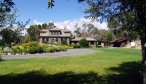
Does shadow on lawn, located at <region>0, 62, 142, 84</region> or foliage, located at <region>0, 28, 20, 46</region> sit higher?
foliage, located at <region>0, 28, 20, 46</region>

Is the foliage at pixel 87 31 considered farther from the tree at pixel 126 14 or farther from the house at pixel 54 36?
the tree at pixel 126 14

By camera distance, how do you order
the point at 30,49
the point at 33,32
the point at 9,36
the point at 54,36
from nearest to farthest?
1. the point at 9,36
2. the point at 30,49
3. the point at 54,36
4. the point at 33,32

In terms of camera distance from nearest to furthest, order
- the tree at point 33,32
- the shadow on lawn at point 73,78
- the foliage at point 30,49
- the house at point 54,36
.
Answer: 1. the shadow on lawn at point 73,78
2. the foliage at point 30,49
3. the house at point 54,36
4. the tree at point 33,32

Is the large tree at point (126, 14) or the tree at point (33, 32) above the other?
the tree at point (33, 32)

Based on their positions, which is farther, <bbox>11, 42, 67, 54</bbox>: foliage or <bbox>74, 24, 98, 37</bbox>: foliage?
<bbox>74, 24, 98, 37</bbox>: foliage

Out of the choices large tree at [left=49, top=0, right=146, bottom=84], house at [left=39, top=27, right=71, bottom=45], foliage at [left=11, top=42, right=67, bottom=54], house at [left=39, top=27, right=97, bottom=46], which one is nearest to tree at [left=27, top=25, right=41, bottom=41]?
house at [left=39, top=27, right=97, bottom=46]

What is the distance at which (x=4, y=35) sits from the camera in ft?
34.4

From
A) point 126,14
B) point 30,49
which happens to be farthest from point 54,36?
point 126,14

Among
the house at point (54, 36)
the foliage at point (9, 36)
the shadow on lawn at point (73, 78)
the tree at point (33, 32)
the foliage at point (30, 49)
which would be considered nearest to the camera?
the foliage at point (9, 36)

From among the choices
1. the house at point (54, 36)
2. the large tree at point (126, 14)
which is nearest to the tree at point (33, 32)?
the house at point (54, 36)

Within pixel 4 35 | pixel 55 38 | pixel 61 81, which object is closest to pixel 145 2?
pixel 4 35

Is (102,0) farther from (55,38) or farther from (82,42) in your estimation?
(55,38)

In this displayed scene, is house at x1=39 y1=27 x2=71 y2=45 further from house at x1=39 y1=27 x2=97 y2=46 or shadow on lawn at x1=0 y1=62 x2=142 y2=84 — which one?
shadow on lawn at x1=0 y1=62 x2=142 y2=84

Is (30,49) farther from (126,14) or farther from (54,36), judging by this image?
(54,36)
